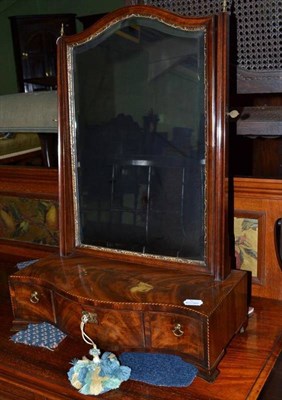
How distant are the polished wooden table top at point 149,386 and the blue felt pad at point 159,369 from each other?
1cm

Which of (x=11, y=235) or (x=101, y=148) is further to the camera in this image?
(x=11, y=235)

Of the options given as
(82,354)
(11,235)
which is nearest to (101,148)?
(82,354)

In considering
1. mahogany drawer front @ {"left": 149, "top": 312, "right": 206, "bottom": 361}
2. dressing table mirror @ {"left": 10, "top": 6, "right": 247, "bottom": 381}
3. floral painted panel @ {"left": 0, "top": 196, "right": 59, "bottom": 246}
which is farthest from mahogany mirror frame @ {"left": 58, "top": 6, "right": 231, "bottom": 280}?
floral painted panel @ {"left": 0, "top": 196, "right": 59, "bottom": 246}

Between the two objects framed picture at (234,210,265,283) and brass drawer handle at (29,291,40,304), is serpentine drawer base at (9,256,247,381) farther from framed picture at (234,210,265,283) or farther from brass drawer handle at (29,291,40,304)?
framed picture at (234,210,265,283)

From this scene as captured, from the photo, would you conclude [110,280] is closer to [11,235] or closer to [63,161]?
[63,161]

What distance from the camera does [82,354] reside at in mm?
880

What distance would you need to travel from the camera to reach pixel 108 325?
0.83 m

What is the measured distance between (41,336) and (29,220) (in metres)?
0.48

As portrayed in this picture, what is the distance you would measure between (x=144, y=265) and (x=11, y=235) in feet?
1.94

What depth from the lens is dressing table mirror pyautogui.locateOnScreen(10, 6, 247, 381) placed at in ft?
2.65

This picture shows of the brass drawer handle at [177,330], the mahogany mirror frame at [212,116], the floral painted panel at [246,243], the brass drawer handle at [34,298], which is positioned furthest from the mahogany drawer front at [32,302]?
the floral painted panel at [246,243]

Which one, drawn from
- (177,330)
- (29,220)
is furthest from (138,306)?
(29,220)

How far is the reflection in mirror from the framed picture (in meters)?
0.18

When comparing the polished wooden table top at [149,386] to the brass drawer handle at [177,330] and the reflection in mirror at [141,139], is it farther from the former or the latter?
the reflection in mirror at [141,139]
